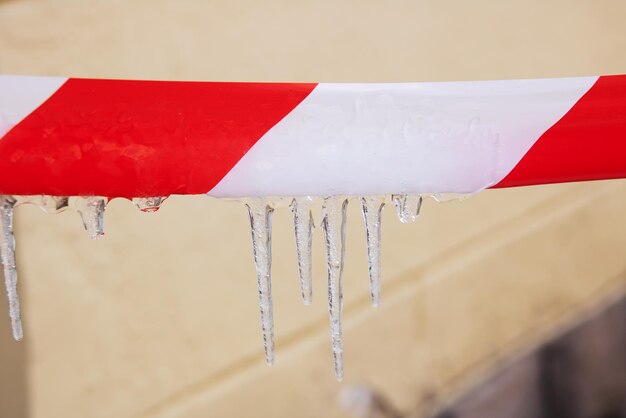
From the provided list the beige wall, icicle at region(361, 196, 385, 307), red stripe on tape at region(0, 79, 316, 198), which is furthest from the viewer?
the beige wall

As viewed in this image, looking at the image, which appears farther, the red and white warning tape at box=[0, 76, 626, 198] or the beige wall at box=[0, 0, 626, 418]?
the beige wall at box=[0, 0, 626, 418]

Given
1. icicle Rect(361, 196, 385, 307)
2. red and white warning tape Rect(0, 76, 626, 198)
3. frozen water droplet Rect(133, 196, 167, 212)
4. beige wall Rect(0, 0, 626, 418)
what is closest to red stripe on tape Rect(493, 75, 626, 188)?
red and white warning tape Rect(0, 76, 626, 198)

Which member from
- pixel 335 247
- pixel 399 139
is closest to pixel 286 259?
pixel 335 247

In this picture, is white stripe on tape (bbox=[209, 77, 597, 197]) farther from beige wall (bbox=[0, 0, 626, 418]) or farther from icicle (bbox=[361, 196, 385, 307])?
beige wall (bbox=[0, 0, 626, 418])

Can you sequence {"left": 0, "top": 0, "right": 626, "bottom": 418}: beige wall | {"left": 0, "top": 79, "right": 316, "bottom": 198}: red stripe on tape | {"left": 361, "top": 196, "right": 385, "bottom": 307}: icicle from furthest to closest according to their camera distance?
{"left": 0, "top": 0, "right": 626, "bottom": 418}: beige wall, {"left": 361, "top": 196, "right": 385, "bottom": 307}: icicle, {"left": 0, "top": 79, "right": 316, "bottom": 198}: red stripe on tape

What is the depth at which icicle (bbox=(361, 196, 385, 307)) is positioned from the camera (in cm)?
63

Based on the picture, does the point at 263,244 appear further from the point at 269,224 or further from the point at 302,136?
the point at 302,136

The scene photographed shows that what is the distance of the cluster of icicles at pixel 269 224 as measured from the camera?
0.57 m

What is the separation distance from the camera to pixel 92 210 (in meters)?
0.57

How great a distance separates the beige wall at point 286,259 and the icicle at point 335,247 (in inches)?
23.1

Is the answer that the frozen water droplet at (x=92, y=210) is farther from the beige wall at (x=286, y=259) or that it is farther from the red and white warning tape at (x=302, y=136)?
the beige wall at (x=286, y=259)

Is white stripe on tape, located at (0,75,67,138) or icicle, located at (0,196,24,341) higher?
white stripe on tape, located at (0,75,67,138)

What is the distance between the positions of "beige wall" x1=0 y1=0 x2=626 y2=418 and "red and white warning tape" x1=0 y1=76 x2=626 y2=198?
0.58 meters

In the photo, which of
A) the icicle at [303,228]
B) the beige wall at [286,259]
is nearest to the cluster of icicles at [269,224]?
the icicle at [303,228]
